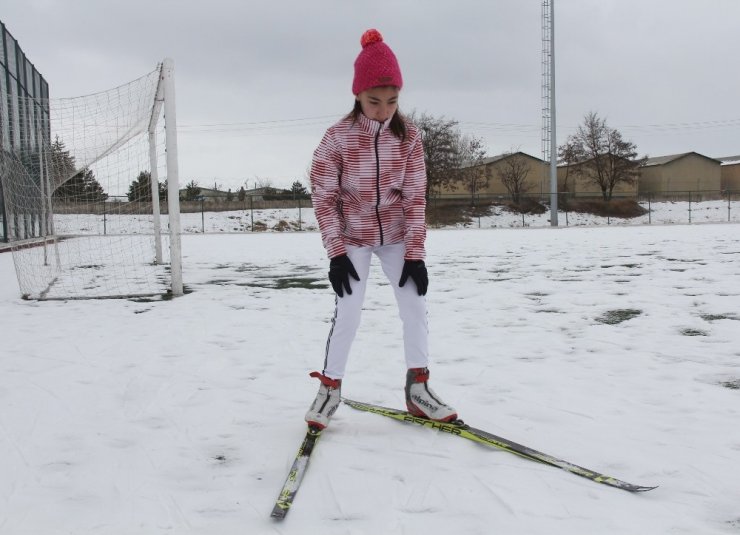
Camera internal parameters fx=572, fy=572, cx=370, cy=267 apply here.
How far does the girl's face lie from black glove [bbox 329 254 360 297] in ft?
2.21

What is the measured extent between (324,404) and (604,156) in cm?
5315

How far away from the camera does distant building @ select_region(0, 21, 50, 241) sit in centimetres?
908

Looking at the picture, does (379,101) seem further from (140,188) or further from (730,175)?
(730,175)

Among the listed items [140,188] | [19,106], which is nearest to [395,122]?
[140,188]

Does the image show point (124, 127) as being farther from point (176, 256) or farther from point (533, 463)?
point (533, 463)

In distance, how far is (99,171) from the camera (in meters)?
9.41

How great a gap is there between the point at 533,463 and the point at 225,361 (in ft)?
7.98

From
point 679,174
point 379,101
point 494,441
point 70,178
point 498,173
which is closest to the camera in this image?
point 494,441

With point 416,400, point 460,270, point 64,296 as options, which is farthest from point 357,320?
point 460,270

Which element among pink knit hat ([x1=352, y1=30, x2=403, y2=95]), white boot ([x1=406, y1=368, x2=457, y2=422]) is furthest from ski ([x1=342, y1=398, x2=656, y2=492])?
pink knit hat ([x1=352, y1=30, x2=403, y2=95])

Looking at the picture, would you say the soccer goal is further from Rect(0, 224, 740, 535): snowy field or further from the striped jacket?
the striped jacket

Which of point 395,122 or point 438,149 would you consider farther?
point 438,149

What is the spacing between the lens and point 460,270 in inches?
380

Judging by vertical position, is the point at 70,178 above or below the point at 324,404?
above
